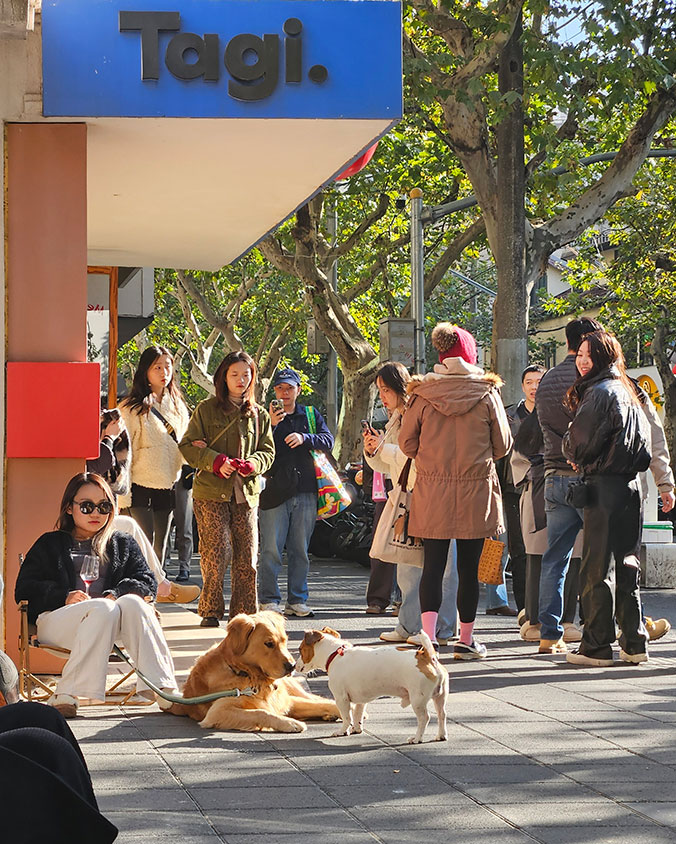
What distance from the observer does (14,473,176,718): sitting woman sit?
688cm

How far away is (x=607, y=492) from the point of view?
8641 millimetres

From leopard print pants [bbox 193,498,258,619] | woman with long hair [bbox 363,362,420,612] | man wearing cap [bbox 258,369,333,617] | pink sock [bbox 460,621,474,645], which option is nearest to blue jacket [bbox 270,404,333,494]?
man wearing cap [bbox 258,369,333,617]

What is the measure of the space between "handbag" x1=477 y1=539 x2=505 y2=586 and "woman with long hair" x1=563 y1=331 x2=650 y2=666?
1.85 meters

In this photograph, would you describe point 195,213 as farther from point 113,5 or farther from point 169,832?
point 169,832

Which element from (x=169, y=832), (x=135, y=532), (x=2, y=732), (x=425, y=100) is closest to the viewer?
(x=2, y=732)

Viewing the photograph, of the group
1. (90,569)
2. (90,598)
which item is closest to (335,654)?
(90,569)

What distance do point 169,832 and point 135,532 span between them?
13.8 feet

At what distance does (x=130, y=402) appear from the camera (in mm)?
11023

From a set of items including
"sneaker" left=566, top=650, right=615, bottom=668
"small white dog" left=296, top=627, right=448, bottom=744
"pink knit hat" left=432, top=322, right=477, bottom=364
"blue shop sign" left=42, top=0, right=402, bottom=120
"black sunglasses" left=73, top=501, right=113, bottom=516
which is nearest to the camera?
"small white dog" left=296, top=627, right=448, bottom=744

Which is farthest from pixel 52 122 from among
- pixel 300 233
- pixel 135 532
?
pixel 300 233

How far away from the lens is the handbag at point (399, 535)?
953cm

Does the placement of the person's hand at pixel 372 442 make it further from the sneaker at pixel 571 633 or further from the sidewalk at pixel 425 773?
the sidewalk at pixel 425 773

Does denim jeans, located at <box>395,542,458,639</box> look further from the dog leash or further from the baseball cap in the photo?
the dog leash

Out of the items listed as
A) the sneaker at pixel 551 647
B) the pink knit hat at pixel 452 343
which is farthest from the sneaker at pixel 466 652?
the pink knit hat at pixel 452 343
